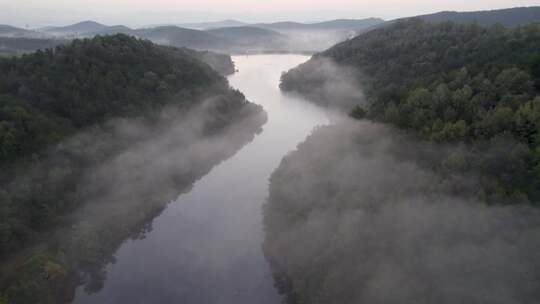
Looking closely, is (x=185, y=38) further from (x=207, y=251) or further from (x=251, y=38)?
(x=207, y=251)

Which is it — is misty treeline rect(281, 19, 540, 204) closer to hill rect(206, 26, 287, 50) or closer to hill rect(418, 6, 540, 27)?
hill rect(418, 6, 540, 27)

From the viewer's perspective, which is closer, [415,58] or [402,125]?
[402,125]

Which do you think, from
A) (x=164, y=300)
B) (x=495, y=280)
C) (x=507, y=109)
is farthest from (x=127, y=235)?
(x=507, y=109)

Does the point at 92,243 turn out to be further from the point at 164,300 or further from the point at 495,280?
the point at 495,280

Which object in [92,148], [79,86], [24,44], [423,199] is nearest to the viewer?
[423,199]

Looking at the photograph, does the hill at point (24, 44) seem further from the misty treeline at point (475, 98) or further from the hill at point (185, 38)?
the misty treeline at point (475, 98)

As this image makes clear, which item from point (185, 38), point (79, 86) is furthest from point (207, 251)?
point (185, 38)

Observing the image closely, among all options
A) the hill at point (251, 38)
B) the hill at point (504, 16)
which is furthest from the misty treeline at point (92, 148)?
the hill at point (251, 38)
